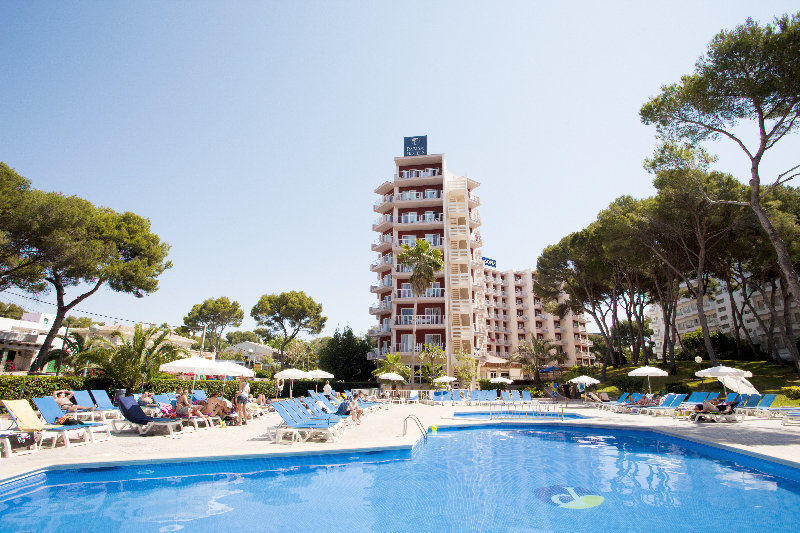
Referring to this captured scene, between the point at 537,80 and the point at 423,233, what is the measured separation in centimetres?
2567

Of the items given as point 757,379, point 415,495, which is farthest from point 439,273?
point 415,495

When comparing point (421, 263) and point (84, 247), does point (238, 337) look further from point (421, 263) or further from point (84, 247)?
point (84, 247)

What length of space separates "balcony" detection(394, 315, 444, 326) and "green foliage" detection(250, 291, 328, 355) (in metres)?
20.6

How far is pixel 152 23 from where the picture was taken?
12.8 metres

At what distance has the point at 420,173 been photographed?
1683 inches

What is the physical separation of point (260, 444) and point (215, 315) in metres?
62.1

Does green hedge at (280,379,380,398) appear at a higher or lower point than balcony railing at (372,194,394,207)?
lower

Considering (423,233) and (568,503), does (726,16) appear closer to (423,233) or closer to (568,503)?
(568,503)

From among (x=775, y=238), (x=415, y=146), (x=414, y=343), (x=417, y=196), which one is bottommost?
(x=414, y=343)

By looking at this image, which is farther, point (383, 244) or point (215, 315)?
point (215, 315)

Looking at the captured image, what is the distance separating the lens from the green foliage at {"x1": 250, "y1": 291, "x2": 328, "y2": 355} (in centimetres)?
5462

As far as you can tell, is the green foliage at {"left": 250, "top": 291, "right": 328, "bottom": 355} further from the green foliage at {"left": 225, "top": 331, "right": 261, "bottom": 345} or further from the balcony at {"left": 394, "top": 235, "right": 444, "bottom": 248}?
the green foliage at {"left": 225, "top": 331, "right": 261, "bottom": 345}

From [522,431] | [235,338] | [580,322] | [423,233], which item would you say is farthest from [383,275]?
[235,338]

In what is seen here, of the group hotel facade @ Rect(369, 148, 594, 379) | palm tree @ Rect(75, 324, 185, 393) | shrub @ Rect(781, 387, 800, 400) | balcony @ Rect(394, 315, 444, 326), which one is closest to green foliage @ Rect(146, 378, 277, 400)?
palm tree @ Rect(75, 324, 185, 393)
